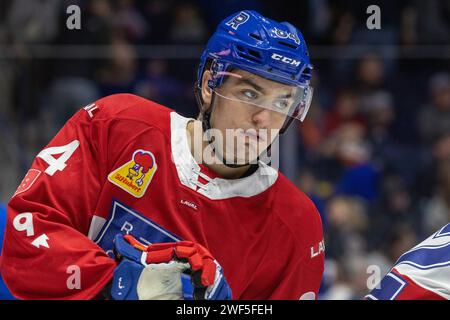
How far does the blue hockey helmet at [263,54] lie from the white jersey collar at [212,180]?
0.17m

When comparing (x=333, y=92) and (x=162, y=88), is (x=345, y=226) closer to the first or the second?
(x=333, y=92)

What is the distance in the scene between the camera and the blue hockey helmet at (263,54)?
249 cm

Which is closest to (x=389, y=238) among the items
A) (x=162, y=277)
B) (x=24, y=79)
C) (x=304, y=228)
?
(x=24, y=79)

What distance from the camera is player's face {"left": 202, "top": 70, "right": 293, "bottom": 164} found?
2518 mm

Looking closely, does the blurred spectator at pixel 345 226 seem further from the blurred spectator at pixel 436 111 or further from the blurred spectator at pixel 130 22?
the blurred spectator at pixel 130 22

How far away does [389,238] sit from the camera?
5156 millimetres

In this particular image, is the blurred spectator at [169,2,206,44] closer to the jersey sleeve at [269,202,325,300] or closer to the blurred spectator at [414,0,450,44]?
the blurred spectator at [414,0,450,44]

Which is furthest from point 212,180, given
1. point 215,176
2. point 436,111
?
point 436,111

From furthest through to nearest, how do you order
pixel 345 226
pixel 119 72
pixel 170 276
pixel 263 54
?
pixel 119 72, pixel 345 226, pixel 263 54, pixel 170 276

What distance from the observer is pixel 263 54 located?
2.49 meters

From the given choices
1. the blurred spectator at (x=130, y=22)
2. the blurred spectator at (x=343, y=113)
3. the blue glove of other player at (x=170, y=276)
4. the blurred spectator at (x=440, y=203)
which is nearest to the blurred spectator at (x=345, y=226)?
the blurred spectator at (x=440, y=203)

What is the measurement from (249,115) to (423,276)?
2.00 feet

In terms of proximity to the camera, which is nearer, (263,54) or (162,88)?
(263,54)
